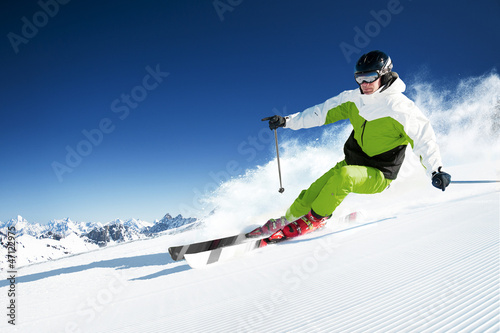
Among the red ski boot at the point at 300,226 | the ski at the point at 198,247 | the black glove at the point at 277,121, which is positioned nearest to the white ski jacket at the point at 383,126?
the black glove at the point at 277,121

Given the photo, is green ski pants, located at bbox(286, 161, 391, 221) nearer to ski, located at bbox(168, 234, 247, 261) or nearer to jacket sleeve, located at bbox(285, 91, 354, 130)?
jacket sleeve, located at bbox(285, 91, 354, 130)

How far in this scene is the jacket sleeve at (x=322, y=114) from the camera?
11.8 ft

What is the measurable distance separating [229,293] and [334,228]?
2.29 meters

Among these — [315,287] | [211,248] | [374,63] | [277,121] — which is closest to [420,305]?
[315,287]

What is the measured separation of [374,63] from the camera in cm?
288

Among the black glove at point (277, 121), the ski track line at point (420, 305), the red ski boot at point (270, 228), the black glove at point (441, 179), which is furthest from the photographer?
the black glove at point (277, 121)

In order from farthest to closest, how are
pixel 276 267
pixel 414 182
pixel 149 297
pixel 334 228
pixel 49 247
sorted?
pixel 49 247
pixel 414 182
pixel 334 228
pixel 276 267
pixel 149 297

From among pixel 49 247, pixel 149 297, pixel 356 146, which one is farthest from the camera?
pixel 49 247

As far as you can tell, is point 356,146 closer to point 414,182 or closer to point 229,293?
point 229,293

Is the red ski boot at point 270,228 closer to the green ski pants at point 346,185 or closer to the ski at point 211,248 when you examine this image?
the ski at point 211,248

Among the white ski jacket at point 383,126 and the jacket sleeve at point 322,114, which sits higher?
the jacket sleeve at point 322,114

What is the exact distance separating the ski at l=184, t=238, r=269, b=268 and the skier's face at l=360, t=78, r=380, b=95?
7.84ft

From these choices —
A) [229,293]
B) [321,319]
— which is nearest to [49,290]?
[229,293]

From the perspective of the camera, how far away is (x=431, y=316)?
1.18 meters
